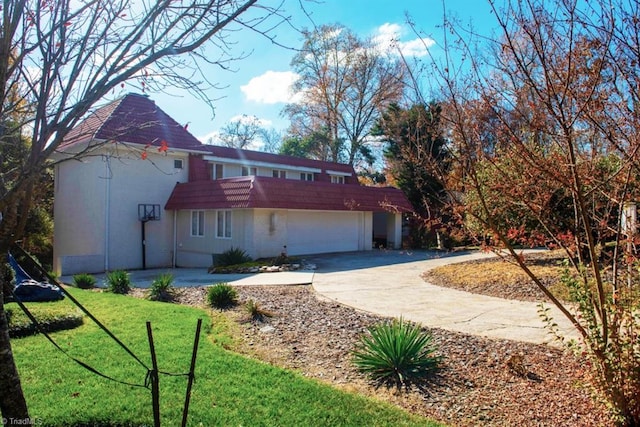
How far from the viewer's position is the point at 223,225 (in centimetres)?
1947

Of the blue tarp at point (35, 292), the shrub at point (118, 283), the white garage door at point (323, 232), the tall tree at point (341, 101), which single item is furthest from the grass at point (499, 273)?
the tall tree at point (341, 101)

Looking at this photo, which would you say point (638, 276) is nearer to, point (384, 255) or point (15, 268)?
point (15, 268)

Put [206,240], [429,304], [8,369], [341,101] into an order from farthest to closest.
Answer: [341,101]
[206,240]
[429,304]
[8,369]

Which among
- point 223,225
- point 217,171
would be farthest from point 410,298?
point 217,171

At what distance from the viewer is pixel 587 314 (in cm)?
356

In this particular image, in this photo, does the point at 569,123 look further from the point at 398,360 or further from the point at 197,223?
the point at 197,223

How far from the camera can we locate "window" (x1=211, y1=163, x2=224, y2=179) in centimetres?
2247

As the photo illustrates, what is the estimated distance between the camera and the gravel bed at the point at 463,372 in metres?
4.09

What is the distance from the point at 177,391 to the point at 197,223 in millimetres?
16504

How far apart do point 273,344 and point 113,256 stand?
1498 cm

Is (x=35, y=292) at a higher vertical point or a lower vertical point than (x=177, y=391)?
higher

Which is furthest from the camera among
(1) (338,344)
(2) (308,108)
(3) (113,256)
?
(2) (308,108)

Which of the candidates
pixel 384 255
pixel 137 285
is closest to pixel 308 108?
pixel 384 255

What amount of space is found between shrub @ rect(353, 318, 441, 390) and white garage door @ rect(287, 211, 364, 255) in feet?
50.0
